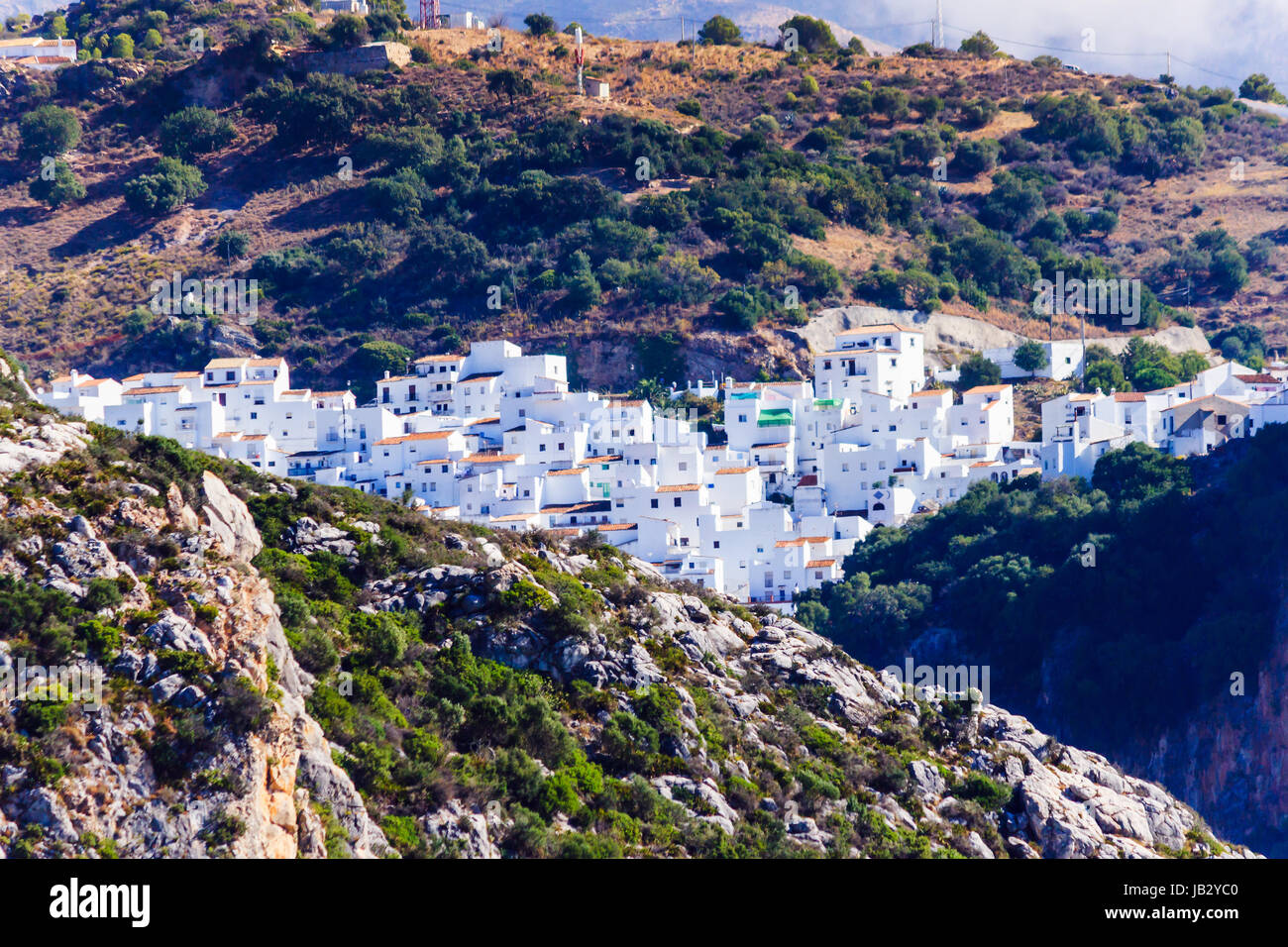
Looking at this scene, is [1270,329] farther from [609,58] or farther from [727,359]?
[609,58]

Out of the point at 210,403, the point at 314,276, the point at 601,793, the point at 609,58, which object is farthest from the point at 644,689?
the point at 609,58

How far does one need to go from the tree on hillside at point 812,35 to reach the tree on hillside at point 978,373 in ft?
167

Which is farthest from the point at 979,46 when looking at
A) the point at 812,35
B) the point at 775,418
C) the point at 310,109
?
the point at 775,418

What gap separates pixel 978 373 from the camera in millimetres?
73938

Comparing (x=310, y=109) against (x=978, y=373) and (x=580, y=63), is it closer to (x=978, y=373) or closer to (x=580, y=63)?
(x=580, y=63)

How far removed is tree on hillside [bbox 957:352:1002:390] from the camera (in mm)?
73688

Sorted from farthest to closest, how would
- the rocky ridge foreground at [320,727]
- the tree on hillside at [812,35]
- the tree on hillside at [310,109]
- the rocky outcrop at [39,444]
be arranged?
the tree on hillside at [812,35], the tree on hillside at [310,109], the rocky outcrop at [39,444], the rocky ridge foreground at [320,727]

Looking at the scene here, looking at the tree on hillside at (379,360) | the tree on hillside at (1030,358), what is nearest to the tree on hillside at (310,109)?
the tree on hillside at (379,360)

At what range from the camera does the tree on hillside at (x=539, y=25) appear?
377ft

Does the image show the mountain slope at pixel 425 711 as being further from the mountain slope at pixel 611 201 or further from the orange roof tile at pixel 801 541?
the mountain slope at pixel 611 201

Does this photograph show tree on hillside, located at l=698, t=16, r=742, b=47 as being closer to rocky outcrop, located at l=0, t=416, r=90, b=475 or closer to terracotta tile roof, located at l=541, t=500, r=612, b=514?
terracotta tile roof, located at l=541, t=500, r=612, b=514

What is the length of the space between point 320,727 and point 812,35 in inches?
4132

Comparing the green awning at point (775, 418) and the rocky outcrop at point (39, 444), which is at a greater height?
the rocky outcrop at point (39, 444)

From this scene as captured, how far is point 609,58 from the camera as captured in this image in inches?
4432
